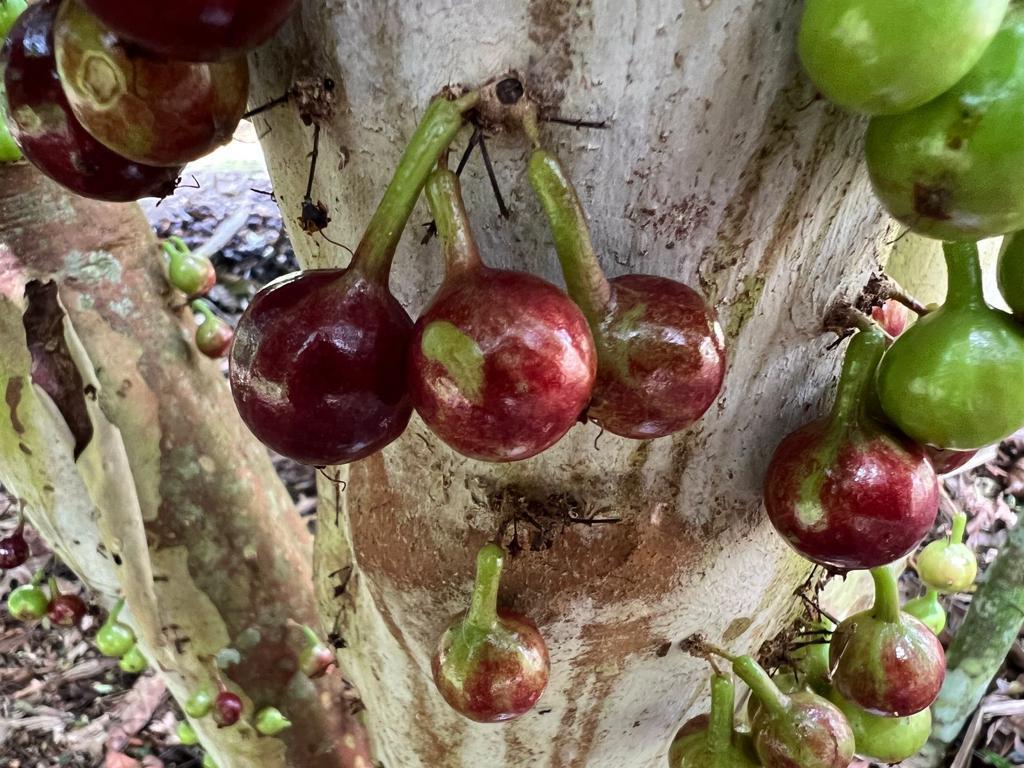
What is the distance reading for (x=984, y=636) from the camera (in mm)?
1586

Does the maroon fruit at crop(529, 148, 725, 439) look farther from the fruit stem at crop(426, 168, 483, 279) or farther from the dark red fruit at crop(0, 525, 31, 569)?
the dark red fruit at crop(0, 525, 31, 569)

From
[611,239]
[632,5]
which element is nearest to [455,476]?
[611,239]

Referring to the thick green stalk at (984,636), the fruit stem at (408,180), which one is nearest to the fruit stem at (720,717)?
the fruit stem at (408,180)

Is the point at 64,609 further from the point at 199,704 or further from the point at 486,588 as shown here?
the point at 486,588

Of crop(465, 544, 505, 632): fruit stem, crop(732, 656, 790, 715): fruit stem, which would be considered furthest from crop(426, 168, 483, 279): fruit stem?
crop(732, 656, 790, 715): fruit stem

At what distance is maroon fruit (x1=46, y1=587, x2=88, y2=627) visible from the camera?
1.28 metres

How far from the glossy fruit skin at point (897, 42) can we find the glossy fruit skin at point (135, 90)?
0.30 m

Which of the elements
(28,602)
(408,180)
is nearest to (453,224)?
(408,180)

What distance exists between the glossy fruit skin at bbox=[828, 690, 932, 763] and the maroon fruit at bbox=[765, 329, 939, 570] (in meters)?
0.28

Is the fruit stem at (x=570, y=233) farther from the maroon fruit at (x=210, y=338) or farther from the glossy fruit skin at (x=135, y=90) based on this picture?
the maroon fruit at (x=210, y=338)

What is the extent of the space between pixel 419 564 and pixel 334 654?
0.36 meters

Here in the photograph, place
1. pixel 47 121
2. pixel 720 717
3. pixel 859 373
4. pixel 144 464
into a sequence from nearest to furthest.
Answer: pixel 47 121 < pixel 859 373 < pixel 720 717 < pixel 144 464

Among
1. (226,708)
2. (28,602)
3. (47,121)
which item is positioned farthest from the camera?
(28,602)

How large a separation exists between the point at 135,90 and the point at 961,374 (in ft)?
→ 1.63
